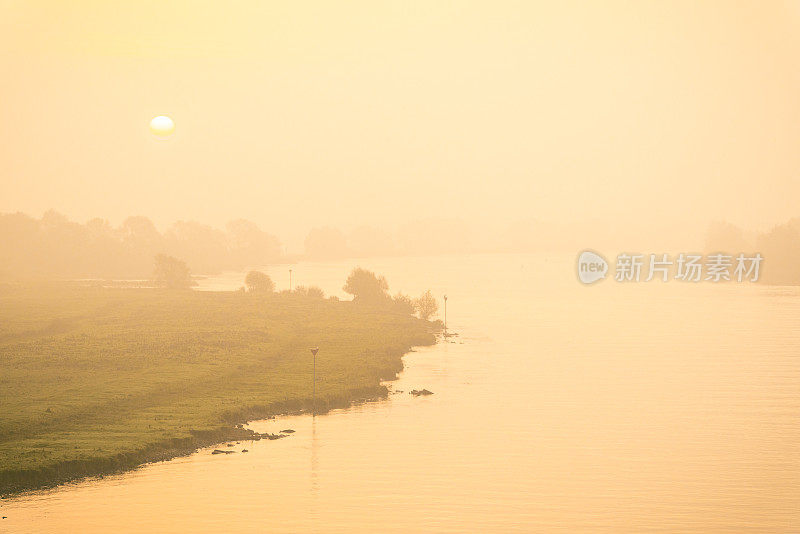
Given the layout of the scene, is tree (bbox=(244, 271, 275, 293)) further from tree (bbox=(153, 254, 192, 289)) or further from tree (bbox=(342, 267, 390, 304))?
tree (bbox=(342, 267, 390, 304))

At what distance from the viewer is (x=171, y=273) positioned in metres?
190

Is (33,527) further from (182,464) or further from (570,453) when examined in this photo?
(570,453)

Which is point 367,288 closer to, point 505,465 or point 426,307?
point 426,307

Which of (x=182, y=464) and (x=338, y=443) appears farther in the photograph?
(x=338, y=443)

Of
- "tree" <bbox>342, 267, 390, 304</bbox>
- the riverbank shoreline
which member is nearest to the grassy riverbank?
the riverbank shoreline

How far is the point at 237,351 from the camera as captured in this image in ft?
338

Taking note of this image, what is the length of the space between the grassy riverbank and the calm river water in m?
3.01

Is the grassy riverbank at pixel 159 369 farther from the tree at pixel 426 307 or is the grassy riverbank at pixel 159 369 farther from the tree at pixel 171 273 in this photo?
the tree at pixel 171 273

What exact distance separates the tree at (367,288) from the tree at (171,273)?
156 feet

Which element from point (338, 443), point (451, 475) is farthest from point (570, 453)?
point (338, 443)

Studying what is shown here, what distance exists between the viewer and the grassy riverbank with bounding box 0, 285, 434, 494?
62.5 m

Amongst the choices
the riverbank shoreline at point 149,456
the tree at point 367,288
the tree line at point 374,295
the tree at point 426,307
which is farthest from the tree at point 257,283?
the riverbank shoreline at point 149,456

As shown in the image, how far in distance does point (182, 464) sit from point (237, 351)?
41861mm

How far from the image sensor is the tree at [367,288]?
161 metres
